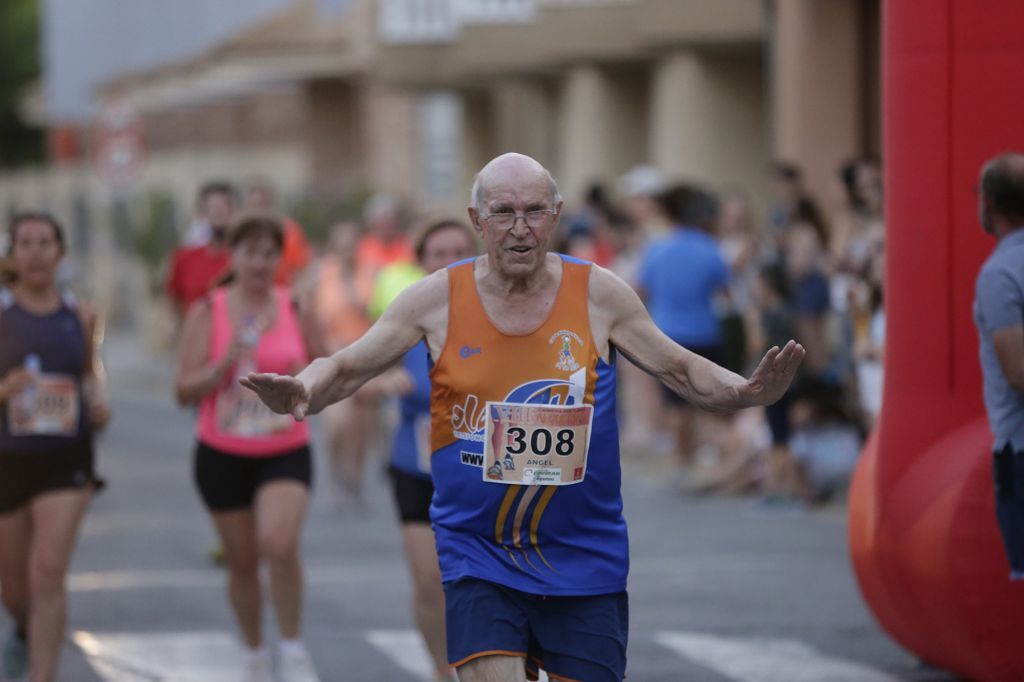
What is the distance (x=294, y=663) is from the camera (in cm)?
888

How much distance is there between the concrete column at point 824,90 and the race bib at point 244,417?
13080mm

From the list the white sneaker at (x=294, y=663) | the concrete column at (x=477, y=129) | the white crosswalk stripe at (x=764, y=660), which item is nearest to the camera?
the white sneaker at (x=294, y=663)

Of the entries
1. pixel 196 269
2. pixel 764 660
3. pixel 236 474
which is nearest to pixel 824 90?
pixel 196 269

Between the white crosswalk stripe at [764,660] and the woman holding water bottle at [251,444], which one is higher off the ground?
the woman holding water bottle at [251,444]

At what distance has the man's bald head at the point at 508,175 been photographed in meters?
5.99

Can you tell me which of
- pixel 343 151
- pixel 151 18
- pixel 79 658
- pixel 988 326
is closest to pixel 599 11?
pixel 343 151

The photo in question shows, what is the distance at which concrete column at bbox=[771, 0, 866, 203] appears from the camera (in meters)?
21.5

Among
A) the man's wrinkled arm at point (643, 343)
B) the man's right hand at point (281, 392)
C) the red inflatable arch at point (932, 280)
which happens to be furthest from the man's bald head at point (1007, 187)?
the man's right hand at point (281, 392)

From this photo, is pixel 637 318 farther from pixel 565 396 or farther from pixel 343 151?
pixel 343 151

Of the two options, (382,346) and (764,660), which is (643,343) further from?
(764,660)

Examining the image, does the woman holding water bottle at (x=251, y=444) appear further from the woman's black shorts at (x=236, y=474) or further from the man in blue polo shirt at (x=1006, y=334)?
the man in blue polo shirt at (x=1006, y=334)

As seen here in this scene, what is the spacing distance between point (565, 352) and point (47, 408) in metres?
3.48

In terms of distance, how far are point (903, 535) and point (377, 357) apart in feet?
10.7

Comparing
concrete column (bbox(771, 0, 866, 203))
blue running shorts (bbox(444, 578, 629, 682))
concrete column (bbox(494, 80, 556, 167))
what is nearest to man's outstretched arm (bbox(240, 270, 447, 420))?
blue running shorts (bbox(444, 578, 629, 682))
